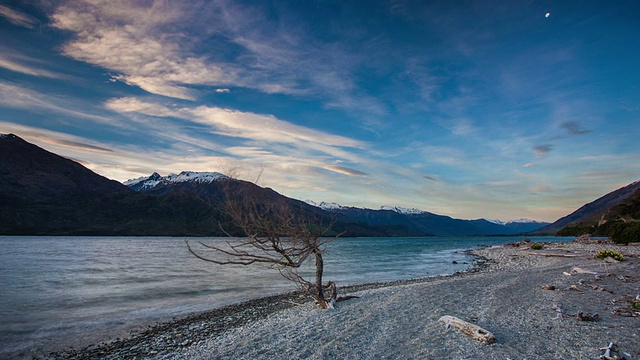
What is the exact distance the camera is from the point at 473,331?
8.53 metres

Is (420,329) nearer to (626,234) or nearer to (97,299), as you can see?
(97,299)

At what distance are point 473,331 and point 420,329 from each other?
1.57 metres

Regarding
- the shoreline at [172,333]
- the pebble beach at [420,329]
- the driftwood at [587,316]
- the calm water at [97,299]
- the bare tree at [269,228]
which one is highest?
the bare tree at [269,228]

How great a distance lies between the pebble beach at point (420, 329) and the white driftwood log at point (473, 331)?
6.7 inches

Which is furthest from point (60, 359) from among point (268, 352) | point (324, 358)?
point (324, 358)

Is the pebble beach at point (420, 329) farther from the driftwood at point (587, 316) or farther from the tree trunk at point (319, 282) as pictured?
the tree trunk at point (319, 282)

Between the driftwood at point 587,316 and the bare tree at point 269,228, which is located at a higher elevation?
the bare tree at point 269,228

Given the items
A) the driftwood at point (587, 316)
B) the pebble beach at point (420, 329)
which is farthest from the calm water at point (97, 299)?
the driftwood at point (587, 316)

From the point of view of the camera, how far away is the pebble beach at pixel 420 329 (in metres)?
7.89

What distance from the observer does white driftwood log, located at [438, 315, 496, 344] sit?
8.13 metres

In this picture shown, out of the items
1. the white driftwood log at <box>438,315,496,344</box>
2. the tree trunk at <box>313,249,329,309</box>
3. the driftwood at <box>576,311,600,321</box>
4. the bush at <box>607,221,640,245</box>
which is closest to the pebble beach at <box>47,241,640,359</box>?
the driftwood at <box>576,311,600,321</box>

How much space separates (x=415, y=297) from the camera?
1460 centimetres

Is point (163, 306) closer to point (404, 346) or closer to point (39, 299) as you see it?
point (39, 299)

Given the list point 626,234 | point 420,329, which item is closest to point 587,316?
point 420,329
